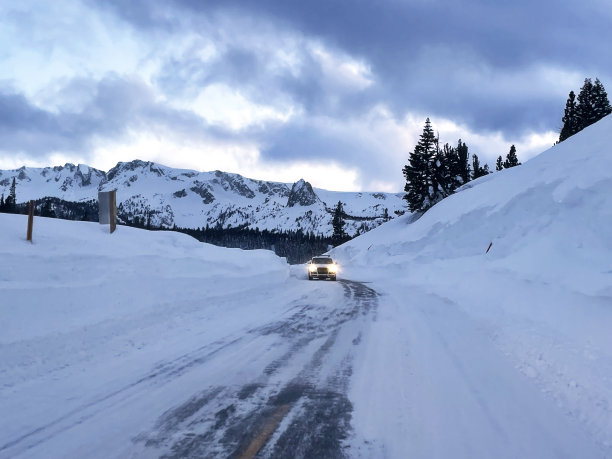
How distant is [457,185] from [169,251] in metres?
50.3

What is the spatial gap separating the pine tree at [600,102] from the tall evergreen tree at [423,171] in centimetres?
2898

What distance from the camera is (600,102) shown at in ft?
194

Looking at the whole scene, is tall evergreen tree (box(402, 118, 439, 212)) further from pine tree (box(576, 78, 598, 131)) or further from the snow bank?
the snow bank

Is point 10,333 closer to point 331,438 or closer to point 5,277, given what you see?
point 5,277

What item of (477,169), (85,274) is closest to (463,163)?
(477,169)

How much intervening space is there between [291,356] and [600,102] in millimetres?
72991

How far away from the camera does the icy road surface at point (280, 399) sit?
3.78 metres

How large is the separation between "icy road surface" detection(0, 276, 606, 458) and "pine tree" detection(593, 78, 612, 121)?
6807 cm

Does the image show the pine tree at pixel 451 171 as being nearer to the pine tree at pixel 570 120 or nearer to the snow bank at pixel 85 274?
the pine tree at pixel 570 120

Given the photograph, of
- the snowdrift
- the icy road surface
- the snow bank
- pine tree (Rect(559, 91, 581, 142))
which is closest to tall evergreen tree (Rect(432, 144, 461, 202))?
the snowdrift

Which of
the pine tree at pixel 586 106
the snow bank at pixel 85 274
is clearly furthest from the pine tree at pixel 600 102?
the snow bank at pixel 85 274

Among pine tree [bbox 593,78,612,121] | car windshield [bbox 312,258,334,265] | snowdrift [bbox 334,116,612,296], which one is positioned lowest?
car windshield [bbox 312,258,334,265]

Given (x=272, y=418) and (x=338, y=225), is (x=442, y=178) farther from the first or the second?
(x=272, y=418)

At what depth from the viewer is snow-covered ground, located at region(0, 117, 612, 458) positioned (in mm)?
3961
